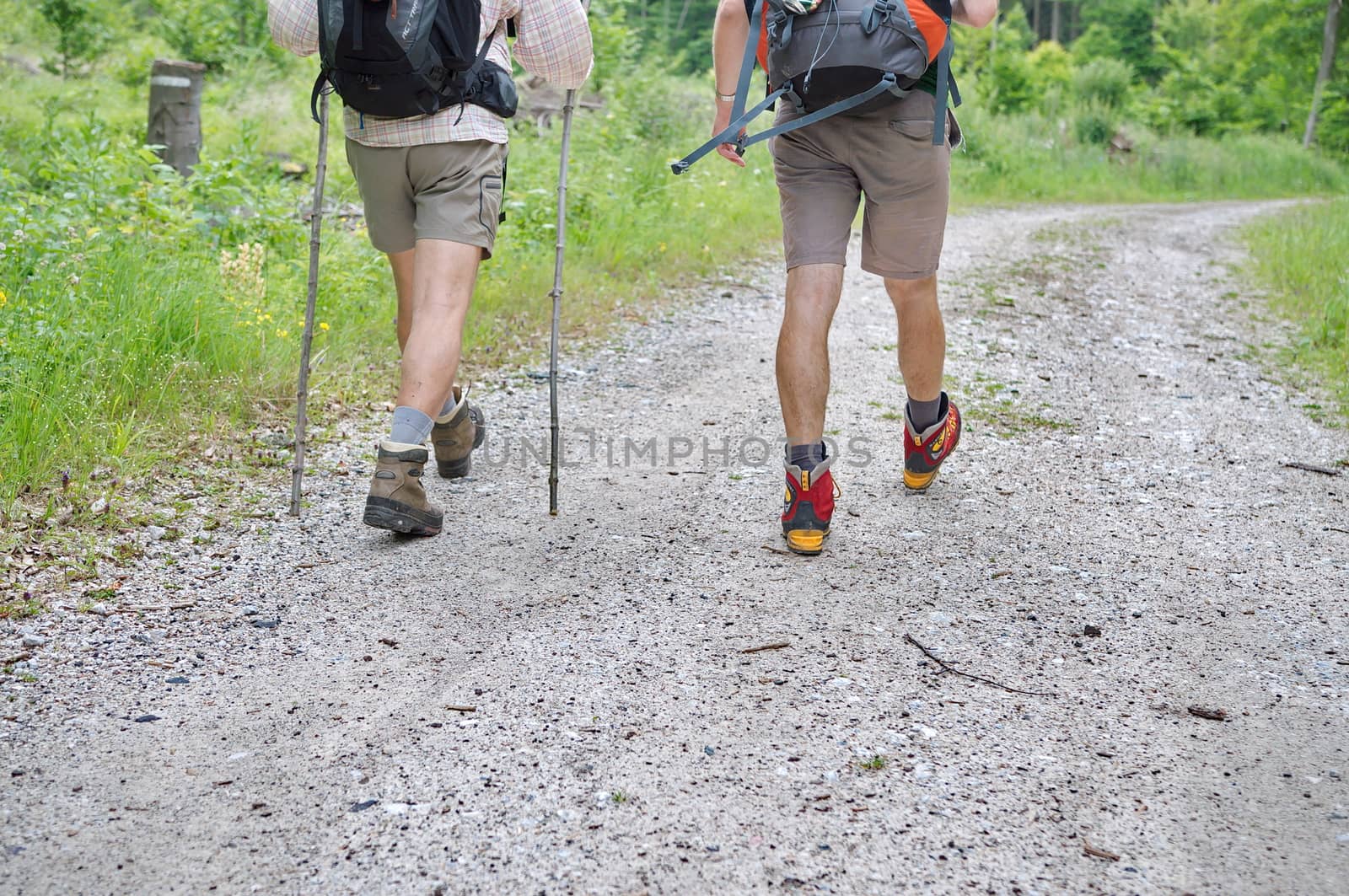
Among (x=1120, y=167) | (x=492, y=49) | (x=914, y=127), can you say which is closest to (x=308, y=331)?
(x=492, y=49)

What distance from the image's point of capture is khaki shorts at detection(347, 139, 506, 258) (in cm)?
Answer: 345

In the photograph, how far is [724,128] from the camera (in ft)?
12.2

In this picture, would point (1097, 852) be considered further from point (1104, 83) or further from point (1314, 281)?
point (1104, 83)

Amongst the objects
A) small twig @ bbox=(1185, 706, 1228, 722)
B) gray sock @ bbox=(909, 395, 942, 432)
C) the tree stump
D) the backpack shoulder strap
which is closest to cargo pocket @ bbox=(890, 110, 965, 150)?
the backpack shoulder strap

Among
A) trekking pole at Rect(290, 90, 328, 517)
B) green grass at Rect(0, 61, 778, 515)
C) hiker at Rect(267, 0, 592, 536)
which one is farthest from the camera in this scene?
green grass at Rect(0, 61, 778, 515)

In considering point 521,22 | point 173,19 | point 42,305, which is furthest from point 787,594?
point 173,19

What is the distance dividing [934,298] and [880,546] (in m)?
0.94

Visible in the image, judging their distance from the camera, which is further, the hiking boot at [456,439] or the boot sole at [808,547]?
the hiking boot at [456,439]

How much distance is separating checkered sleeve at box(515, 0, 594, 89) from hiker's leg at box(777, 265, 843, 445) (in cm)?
100

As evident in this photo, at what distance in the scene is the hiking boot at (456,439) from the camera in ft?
13.5

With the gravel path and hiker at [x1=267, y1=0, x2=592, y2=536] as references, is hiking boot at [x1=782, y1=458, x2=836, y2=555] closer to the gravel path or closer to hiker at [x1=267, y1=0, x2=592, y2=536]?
the gravel path

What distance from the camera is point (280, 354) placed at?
4977 millimetres

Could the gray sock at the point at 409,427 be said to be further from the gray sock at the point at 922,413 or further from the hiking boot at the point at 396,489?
the gray sock at the point at 922,413

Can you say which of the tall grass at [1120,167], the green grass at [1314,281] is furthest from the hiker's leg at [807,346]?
the tall grass at [1120,167]
